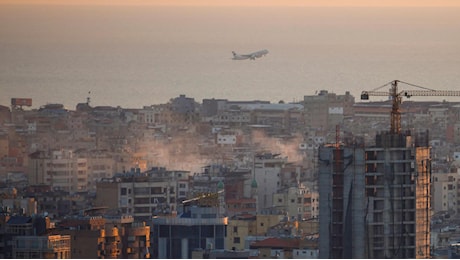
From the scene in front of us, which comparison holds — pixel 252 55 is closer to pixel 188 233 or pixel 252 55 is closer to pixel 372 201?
pixel 188 233

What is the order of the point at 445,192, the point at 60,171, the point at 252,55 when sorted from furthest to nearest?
the point at 252,55
the point at 60,171
the point at 445,192

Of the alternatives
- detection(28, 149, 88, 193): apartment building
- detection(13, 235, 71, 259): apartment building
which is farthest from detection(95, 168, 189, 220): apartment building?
detection(13, 235, 71, 259): apartment building

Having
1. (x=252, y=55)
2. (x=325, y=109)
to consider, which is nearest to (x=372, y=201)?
(x=325, y=109)

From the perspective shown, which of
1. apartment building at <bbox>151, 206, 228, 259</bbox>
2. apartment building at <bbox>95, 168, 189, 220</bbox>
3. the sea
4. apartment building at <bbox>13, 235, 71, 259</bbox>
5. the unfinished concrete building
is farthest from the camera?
the sea

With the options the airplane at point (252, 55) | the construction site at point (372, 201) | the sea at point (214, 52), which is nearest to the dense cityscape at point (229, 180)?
the construction site at point (372, 201)

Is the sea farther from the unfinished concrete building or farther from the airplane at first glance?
the unfinished concrete building

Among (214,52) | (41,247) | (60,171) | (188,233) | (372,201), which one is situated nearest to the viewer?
(372,201)

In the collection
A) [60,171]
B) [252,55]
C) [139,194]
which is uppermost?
[252,55]
